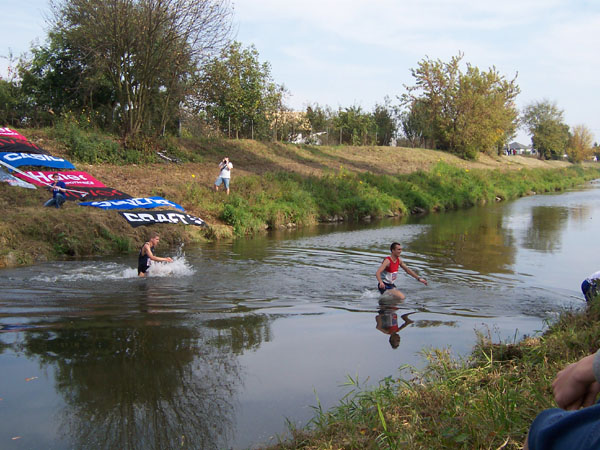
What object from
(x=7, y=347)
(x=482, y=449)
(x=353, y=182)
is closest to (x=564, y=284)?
(x=482, y=449)

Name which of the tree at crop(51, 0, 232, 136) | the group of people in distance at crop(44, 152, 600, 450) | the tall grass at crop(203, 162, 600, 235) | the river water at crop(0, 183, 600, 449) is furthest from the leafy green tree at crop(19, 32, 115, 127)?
the group of people in distance at crop(44, 152, 600, 450)

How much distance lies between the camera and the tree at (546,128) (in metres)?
85.6

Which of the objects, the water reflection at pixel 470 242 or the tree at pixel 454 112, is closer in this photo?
the water reflection at pixel 470 242

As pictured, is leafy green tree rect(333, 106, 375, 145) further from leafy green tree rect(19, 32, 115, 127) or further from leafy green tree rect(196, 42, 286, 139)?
leafy green tree rect(19, 32, 115, 127)

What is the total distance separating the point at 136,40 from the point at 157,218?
12350 millimetres

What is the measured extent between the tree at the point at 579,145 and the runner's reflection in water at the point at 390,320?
320 ft

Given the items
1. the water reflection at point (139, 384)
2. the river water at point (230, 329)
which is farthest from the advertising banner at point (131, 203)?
the water reflection at point (139, 384)

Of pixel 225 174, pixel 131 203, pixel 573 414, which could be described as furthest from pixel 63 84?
pixel 573 414

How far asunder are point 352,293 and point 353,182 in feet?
59.5

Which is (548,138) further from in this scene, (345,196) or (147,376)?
(147,376)

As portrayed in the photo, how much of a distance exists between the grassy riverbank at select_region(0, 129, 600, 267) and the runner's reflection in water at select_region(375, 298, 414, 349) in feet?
28.1

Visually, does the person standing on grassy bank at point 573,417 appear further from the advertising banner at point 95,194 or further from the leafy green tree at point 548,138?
the leafy green tree at point 548,138

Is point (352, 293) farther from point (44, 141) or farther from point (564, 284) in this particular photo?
point (44, 141)

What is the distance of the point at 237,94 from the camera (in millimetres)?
34438
